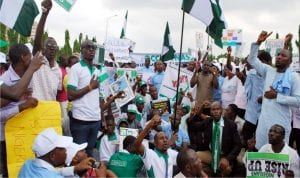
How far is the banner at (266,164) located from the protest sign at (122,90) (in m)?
2.65

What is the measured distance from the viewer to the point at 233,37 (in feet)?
38.9

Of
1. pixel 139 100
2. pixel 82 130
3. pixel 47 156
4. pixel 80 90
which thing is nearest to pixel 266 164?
pixel 82 130

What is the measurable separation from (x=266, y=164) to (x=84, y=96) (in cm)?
215

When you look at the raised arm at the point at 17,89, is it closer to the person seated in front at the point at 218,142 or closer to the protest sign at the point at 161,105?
the person seated in front at the point at 218,142

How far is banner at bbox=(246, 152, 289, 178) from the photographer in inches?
224

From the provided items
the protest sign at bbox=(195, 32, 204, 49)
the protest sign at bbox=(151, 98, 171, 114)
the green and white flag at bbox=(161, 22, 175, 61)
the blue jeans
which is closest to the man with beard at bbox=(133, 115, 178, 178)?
the blue jeans

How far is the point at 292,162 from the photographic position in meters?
6.02

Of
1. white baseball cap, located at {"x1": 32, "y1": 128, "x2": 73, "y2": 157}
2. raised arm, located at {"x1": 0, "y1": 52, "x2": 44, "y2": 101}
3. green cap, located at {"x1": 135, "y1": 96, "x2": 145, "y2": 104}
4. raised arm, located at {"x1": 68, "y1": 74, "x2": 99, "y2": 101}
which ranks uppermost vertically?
raised arm, located at {"x1": 0, "y1": 52, "x2": 44, "y2": 101}

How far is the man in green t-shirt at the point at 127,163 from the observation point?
5.71 m

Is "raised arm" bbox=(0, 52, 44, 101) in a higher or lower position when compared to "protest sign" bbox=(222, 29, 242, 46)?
lower

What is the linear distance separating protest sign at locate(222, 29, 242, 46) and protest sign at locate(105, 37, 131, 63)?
2408 millimetres

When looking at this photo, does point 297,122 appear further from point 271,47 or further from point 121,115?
point 271,47

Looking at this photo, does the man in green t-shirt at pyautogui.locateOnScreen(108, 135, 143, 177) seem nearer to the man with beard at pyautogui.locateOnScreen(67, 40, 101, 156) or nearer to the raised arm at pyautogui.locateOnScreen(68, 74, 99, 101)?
the man with beard at pyautogui.locateOnScreen(67, 40, 101, 156)

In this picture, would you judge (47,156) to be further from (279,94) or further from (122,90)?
(122,90)
